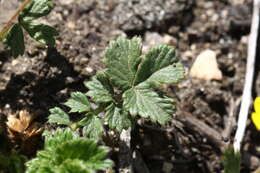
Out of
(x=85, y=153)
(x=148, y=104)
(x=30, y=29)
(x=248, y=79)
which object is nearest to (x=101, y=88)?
(x=148, y=104)

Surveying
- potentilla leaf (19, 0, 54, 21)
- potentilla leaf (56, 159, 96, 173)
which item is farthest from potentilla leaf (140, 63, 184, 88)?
potentilla leaf (19, 0, 54, 21)

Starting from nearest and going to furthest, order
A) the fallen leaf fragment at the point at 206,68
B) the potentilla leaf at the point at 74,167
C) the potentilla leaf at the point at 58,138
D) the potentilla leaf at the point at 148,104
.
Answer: the potentilla leaf at the point at 74,167, the potentilla leaf at the point at 58,138, the potentilla leaf at the point at 148,104, the fallen leaf fragment at the point at 206,68

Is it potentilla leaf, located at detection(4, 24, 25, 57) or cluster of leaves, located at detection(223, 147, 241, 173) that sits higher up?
potentilla leaf, located at detection(4, 24, 25, 57)

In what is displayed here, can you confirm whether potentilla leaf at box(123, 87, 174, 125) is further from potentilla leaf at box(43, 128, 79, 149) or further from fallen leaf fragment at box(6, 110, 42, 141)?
fallen leaf fragment at box(6, 110, 42, 141)

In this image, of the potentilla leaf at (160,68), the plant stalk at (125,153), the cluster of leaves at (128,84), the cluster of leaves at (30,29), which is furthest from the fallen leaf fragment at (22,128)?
the potentilla leaf at (160,68)

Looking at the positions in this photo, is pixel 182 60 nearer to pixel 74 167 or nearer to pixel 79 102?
pixel 79 102

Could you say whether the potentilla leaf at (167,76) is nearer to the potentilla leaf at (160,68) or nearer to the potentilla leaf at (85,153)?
the potentilla leaf at (160,68)
